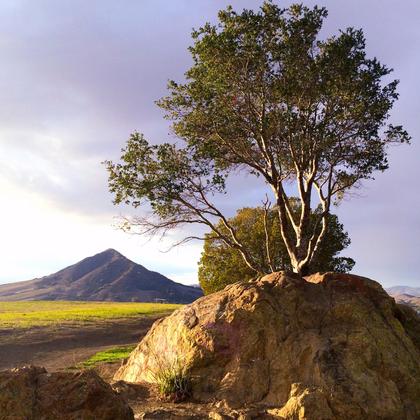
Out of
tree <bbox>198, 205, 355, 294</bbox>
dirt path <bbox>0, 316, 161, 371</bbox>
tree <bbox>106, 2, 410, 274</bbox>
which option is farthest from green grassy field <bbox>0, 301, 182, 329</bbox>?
tree <bbox>106, 2, 410, 274</bbox>

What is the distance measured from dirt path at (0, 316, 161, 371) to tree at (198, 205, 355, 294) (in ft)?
29.8

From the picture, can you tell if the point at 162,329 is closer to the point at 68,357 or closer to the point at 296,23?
the point at 296,23

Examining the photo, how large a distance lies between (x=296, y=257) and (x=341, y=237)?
22952mm

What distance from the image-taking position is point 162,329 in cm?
1451

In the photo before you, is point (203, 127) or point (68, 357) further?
point (68, 357)

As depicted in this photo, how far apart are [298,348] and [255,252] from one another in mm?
27047

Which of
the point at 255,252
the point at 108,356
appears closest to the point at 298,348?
the point at 108,356

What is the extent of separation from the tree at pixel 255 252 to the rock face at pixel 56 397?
29884 mm

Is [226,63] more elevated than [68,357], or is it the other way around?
[226,63]

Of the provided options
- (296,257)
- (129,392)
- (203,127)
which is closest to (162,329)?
(129,392)

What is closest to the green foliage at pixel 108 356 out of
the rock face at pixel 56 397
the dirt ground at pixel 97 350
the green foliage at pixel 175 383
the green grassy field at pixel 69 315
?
the dirt ground at pixel 97 350

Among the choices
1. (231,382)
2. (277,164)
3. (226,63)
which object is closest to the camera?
(231,382)

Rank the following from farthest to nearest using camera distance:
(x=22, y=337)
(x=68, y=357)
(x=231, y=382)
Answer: (x=22, y=337) < (x=68, y=357) < (x=231, y=382)

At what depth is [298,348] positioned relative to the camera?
1209 cm
